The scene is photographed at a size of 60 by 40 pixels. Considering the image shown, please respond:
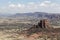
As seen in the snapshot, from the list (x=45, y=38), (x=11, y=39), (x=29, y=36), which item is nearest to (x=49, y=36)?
(x=45, y=38)

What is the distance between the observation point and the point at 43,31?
64938 mm

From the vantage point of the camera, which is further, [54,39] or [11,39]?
[11,39]

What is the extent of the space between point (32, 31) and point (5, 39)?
994cm

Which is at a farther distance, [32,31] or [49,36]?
[32,31]

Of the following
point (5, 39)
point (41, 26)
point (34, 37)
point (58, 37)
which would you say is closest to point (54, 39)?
point (58, 37)

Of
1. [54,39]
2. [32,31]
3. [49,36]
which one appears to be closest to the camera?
[54,39]

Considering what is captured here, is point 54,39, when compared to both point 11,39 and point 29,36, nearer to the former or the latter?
point 29,36

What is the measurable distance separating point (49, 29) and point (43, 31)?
10.7 ft

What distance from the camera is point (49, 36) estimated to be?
202ft

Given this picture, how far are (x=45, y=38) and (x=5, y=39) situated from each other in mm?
13766

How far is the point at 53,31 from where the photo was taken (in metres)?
64.4

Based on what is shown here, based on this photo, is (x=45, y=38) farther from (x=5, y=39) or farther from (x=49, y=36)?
(x=5, y=39)

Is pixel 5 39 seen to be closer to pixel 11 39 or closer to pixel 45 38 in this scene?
pixel 11 39

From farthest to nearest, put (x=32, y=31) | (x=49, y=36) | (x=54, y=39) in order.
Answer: (x=32, y=31) < (x=49, y=36) < (x=54, y=39)
